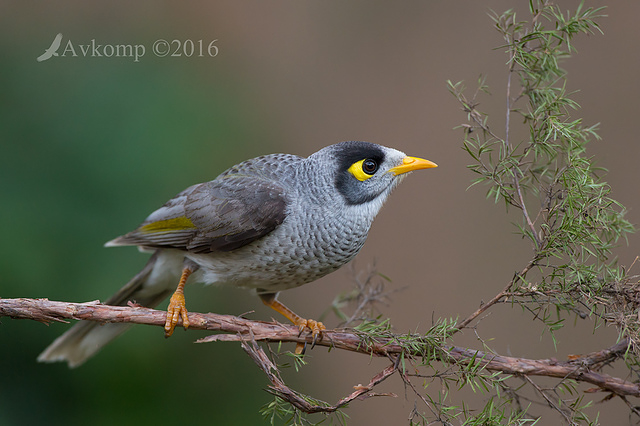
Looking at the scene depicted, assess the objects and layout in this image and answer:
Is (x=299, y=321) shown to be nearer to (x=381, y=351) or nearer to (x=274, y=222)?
(x=274, y=222)

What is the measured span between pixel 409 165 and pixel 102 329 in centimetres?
188

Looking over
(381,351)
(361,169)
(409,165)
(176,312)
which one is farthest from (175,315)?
(409,165)

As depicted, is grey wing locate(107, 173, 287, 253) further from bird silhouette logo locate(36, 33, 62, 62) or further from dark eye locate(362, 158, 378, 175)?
bird silhouette logo locate(36, 33, 62, 62)

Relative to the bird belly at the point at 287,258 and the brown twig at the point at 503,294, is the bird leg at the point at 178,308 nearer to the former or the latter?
the bird belly at the point at 287,258

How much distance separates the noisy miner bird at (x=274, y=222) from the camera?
2.94 metres

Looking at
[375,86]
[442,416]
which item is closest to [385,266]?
[375,86]

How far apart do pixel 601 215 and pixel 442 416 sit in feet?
3.00

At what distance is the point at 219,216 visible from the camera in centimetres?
303

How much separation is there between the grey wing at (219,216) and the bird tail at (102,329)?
6.9 inches

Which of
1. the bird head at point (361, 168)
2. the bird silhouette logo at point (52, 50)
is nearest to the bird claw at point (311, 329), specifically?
the bird head at point (361, 168)

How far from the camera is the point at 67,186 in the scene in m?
4.07

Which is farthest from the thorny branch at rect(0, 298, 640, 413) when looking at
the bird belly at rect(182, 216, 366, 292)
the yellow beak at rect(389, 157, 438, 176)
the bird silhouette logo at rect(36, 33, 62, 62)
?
the bird silhouette logo at rect(36, 33, 62, 62)

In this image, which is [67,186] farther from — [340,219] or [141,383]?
[340,219]

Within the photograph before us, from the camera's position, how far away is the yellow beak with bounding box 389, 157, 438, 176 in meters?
3.02
